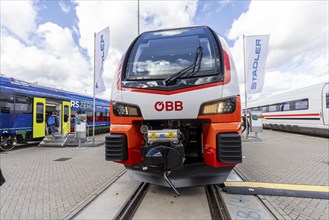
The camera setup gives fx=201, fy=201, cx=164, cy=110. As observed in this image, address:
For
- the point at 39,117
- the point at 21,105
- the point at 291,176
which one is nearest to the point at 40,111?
the point at 39,117

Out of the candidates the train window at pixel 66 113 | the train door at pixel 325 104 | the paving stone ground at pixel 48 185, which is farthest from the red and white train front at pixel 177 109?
the train door at pixel 325 104

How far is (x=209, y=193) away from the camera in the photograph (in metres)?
3.39

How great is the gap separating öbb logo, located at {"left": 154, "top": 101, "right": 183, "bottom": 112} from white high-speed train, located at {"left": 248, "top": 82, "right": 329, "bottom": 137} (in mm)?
12007

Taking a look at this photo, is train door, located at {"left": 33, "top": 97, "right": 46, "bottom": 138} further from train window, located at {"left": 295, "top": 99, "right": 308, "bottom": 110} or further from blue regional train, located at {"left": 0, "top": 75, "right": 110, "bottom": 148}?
train window, located at {"left": 295, "top": 99, "right": 308, "bottom": 110}

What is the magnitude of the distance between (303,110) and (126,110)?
46.0ft

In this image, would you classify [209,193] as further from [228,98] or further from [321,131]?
[321,131]

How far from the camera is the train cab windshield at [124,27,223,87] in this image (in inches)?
106

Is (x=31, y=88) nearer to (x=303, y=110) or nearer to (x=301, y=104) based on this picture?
(x=303, y=110)

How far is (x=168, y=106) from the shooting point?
8.70 feet

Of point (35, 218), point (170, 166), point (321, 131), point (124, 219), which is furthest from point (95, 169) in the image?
point (321, 131)

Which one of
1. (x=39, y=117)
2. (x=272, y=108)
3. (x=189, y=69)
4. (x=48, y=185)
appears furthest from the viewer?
(x=272, y=108)

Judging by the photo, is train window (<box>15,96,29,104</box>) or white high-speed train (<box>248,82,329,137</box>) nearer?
train window (<box>15,96,29,104</box>)

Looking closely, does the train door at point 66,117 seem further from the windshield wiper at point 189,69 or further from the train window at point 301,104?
the train window at point 301,104

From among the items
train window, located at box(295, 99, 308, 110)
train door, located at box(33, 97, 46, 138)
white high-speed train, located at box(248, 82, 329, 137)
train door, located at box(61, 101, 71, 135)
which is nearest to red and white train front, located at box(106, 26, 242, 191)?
train door, located at box(33, 97, 46, 138)
